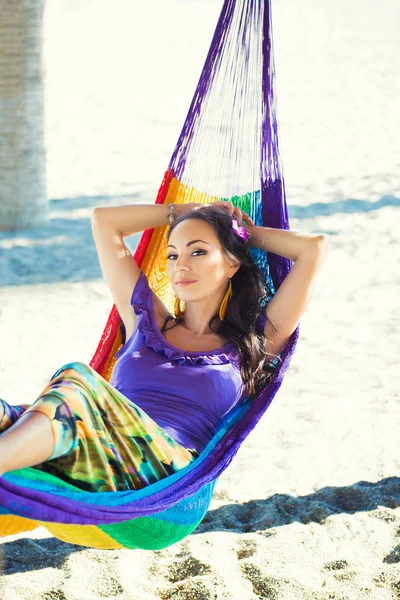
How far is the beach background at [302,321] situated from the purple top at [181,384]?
454 millimetres

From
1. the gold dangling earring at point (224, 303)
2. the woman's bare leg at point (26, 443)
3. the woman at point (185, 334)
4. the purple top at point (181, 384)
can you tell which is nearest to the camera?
the woman's bare leg at point (26, 443)

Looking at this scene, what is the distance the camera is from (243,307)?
7.70ft

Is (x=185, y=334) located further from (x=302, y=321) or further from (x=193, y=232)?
(x=302, y=321)

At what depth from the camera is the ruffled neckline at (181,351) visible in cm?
218

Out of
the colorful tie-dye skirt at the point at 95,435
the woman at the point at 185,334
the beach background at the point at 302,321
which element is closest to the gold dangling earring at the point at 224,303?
the woman at the point at 185,334

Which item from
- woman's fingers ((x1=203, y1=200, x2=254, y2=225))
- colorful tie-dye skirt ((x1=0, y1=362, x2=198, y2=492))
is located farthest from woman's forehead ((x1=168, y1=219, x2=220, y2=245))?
colorful tie-dye skirt ((x1=0, y1=362, x2=198, y2=492))

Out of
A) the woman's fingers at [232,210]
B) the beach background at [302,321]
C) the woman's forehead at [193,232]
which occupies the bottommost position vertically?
the beach background at [302,321]

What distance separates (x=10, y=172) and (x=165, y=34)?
794 cm

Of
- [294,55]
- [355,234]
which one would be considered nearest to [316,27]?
[294,55]

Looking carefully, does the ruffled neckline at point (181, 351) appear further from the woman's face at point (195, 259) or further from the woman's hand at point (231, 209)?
the woman's hand at point (231, 209)

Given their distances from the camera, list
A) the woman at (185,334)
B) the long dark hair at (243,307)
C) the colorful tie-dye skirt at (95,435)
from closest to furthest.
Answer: the colorful tie-dye skirt at (95,435) → the woman at (185,334) → the long dark hair at (243,307)

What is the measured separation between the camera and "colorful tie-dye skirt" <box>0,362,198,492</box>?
174 centimetres

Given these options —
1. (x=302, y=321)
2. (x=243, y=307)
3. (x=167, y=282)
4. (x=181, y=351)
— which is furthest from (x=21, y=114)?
Answer: (x=181, y=351)

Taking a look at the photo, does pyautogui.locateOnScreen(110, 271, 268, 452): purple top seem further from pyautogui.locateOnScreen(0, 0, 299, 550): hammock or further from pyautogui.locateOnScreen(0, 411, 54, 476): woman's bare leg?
pyautogui.locateOnScreen(0, 411, 54, 476): woman's bare leg
